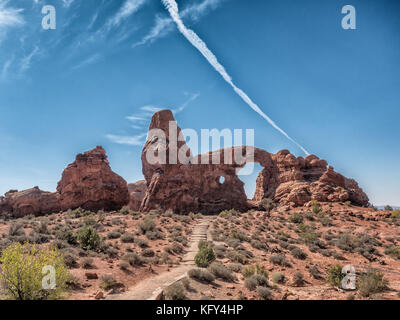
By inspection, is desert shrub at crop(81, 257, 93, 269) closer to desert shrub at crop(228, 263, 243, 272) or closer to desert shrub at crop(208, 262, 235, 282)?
desert shrub at crop(208, 262, 235, 282)

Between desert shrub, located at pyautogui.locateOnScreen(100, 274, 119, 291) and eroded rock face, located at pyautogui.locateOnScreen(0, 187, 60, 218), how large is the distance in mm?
29226

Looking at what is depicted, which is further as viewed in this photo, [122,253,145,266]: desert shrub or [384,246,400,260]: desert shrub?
[384,246,400,260]: desert shrub

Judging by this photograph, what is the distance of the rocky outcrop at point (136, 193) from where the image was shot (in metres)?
50.4

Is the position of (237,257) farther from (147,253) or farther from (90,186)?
(90,186)

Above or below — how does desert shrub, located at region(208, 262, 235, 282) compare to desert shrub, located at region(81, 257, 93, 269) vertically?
below

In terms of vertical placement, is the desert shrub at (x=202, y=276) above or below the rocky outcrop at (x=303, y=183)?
below

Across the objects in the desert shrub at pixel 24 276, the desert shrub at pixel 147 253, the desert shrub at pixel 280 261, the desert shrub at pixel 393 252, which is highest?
the desert shrub at pixel 24 276

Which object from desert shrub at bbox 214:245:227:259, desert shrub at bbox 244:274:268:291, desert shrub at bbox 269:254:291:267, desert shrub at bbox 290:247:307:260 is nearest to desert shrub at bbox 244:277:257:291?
desert shrub at bbox 244:274:268:291

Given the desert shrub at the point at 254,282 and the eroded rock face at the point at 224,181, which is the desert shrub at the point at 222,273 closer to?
the desert shrub at the point at 254,282

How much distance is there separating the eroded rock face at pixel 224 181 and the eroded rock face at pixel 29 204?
13.0 meters

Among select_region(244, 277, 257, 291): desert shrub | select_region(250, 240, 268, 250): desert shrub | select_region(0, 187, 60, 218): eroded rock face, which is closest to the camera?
select_region(244, 277, 257, 291): desert shrub

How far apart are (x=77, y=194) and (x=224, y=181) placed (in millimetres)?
23340

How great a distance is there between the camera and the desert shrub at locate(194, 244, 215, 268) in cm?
1069

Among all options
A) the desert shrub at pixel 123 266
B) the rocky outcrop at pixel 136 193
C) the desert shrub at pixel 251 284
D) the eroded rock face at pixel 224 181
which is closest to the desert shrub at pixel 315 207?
the eroded rock face at pixel 224 181
